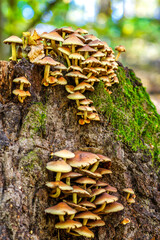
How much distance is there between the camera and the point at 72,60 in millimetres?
3988

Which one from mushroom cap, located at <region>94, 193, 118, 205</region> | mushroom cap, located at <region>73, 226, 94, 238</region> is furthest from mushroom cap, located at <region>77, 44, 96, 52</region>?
mushroom cap, located at <region>73, 226, 94, 238</region>

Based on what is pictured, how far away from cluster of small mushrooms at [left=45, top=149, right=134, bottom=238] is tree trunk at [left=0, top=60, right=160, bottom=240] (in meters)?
0.24

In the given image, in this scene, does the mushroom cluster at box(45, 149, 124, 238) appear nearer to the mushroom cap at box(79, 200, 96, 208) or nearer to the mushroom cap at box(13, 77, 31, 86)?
the mushroom cap at box(79, 200, 96, 208)

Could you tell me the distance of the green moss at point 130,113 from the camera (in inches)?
162

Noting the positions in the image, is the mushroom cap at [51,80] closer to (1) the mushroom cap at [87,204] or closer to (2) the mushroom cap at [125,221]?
(1) the mushroom cap at [87,204]

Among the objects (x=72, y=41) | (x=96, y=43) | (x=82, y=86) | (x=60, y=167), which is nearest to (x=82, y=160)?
(x=60, y=167)

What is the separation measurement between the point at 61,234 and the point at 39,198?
627 millimetres

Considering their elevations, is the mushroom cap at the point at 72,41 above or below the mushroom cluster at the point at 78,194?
above

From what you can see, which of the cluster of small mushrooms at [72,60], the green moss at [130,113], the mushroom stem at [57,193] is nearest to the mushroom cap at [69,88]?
the cluster of small mushrooms at [72,60]

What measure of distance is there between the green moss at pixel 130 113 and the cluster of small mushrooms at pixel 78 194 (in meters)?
0.95

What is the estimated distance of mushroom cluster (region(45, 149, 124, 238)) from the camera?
286cm

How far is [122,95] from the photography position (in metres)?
4.61

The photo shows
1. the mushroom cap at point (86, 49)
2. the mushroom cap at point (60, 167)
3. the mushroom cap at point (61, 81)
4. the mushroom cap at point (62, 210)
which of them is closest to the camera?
the mushroom cap at point (62, 210)

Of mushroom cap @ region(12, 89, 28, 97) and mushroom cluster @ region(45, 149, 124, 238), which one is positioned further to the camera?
mushroom cap @ region(12, 89, 28, 97)
